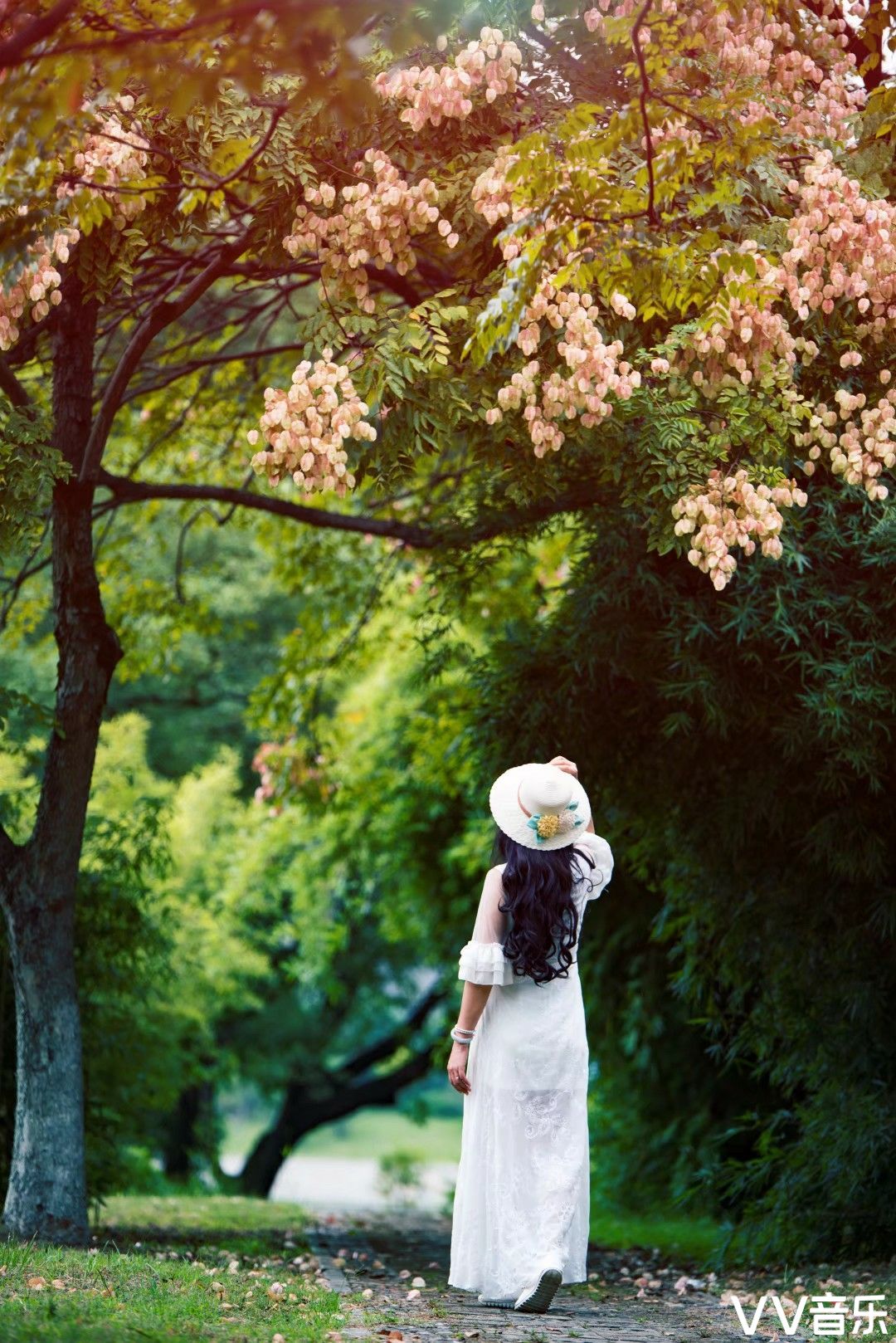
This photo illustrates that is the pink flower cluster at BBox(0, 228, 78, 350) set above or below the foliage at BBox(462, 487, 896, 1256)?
above

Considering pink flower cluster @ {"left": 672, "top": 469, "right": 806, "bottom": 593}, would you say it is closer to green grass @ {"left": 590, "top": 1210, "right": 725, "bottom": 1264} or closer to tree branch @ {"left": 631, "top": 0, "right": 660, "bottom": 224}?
tree branch @ {"left": 631, "top": 0, "right": 660, "bottom": 224}

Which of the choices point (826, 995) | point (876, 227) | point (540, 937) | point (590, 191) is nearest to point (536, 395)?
point (590, 191)

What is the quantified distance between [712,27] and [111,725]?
10.2 metres

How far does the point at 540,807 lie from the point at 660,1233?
23.6 feet

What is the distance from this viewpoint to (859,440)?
661 centimetres

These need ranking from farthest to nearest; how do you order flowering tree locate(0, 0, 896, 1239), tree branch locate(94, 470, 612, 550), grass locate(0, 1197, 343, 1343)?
tree branch locate(94, 470, 612, 550) < flowering tree locate(0, 0, 896, 1239) < grass locate(0, 1197, 343, 1343)

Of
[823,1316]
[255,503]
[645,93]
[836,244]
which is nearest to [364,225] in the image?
[645,93]

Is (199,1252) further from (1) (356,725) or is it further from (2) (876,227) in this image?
(1) (356,725)

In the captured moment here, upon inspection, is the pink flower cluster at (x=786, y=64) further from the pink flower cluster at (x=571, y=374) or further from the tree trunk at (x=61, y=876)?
the tree trunk at (x=61, y=876)

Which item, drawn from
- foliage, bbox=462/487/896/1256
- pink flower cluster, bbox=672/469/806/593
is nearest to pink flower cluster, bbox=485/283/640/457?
pink flower cluster, bbox=672/469/806/593

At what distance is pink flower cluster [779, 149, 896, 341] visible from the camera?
6277 millimetres

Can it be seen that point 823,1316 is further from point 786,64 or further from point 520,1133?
point 786,64

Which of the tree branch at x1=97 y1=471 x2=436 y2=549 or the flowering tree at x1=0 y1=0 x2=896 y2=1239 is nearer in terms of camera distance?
the flowering tree at x1=0 y1=0 x2=896 y2=1239

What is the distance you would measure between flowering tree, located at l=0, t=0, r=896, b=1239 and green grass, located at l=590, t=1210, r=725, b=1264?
173 inches
